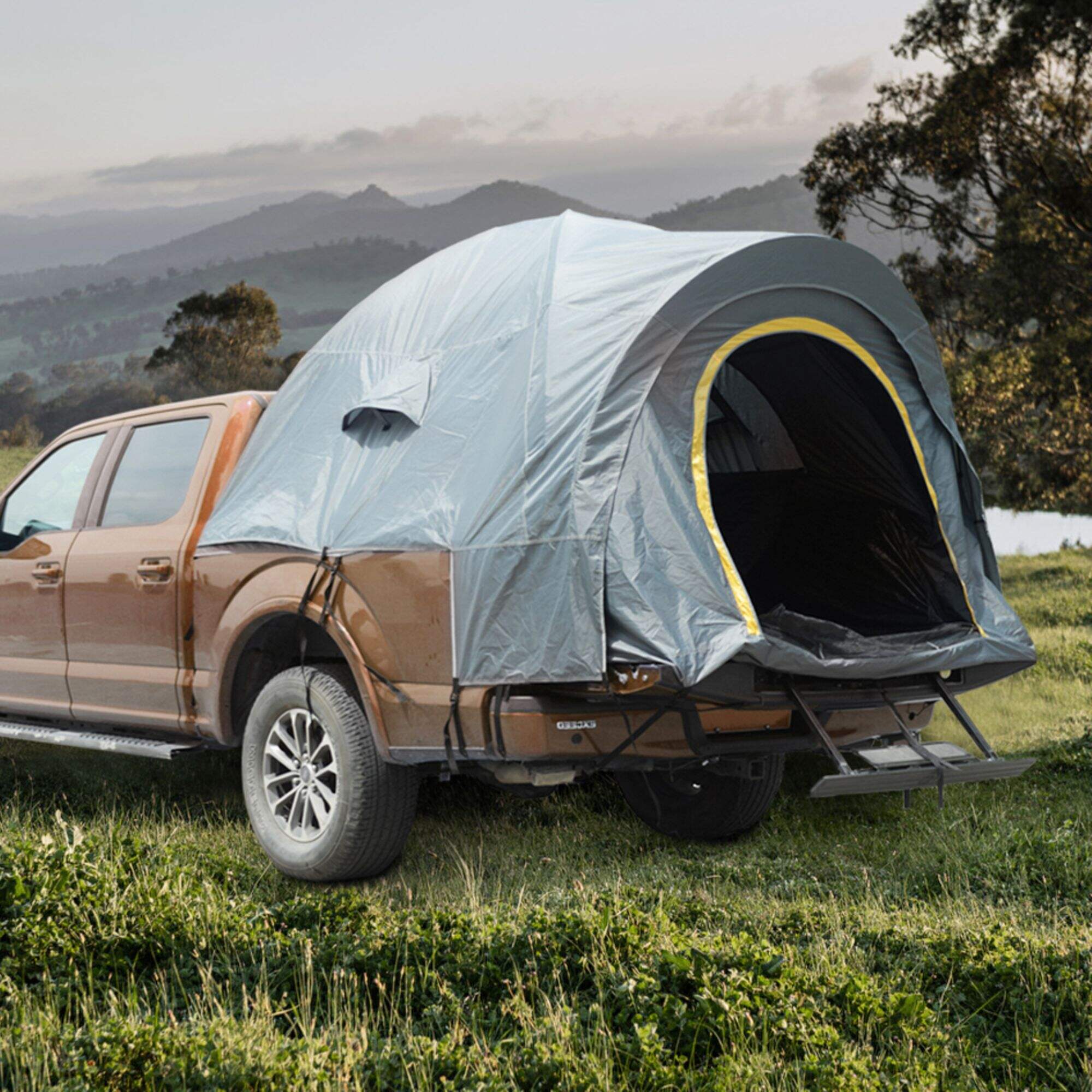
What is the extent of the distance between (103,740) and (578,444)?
3.11 m

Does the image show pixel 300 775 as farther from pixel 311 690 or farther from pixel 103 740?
pixel 103 740

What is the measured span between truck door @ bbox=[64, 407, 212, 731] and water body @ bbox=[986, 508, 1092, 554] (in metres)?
19.4

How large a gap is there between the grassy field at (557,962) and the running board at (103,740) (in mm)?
393

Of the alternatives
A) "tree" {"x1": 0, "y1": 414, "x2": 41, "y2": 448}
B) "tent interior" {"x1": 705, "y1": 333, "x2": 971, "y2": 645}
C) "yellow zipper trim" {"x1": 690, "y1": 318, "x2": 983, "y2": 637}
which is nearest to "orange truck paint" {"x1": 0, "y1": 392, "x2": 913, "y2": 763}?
"yellow zipper trim" {"x1": 690, "y1": 318, "x2": 983, "y2": 637}

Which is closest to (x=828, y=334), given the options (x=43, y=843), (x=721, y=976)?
(x=721, y=976)

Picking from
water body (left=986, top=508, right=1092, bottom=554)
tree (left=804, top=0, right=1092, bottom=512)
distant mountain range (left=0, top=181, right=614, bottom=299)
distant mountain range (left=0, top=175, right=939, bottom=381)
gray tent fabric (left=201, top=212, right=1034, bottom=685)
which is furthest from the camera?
distant mountain range (left=0, top=181, right=614, bottom=299)

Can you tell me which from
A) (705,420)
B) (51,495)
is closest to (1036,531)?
(51,495)

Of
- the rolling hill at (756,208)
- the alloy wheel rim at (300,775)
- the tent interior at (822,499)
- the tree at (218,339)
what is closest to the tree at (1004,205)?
the tent interior at (822,499)

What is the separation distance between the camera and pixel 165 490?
22.0ft

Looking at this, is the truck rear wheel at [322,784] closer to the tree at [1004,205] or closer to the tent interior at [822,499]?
the tent interior at [822,499]

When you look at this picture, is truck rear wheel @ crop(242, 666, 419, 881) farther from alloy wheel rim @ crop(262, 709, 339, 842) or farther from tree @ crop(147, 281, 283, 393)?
tree @ crop(147, 281, 283, 393)

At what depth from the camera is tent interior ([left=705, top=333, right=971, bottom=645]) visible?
251 inches

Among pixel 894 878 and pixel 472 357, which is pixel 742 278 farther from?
pixel 894 878

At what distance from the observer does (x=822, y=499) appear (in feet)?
23.1
